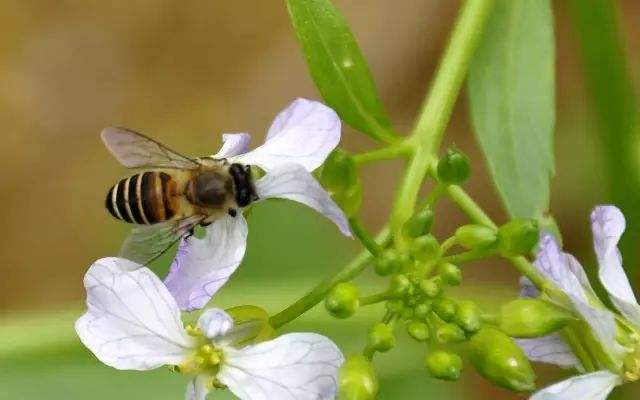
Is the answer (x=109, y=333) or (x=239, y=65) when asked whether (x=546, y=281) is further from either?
(x=239, y=65)

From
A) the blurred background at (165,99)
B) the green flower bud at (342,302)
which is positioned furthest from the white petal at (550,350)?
the blurred background at (165,99)

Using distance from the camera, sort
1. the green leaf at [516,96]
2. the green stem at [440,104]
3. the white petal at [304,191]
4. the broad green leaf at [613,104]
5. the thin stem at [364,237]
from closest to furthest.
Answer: the white petal at [304,191] < the thin stem at [364,237] < the green stem at [440,104] < the green leaf at [516,96] < the broad green leaf at [613,104]

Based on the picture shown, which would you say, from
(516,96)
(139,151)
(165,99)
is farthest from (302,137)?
(165,99)

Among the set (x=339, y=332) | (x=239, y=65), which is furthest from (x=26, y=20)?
(x=339, y=332)

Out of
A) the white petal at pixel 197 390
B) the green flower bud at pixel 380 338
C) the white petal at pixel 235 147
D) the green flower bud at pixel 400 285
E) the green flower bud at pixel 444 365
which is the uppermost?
the white petal at pixel 235 147

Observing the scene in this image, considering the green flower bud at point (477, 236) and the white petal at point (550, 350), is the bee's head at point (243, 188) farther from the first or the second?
the white petal at point (550, 350)
